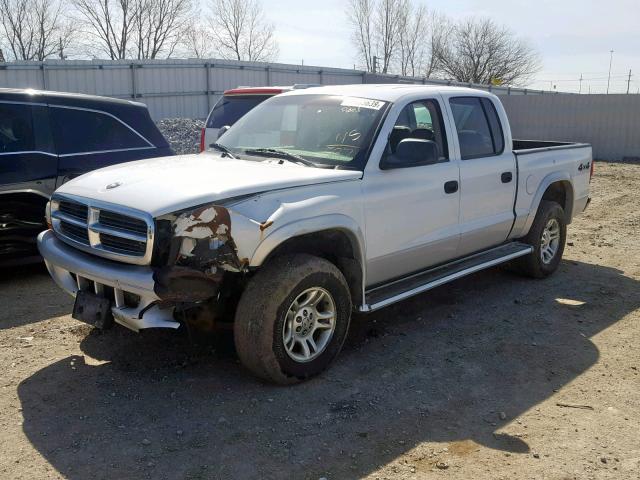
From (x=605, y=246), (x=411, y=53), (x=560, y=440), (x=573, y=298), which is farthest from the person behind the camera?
(x=411, y=53)

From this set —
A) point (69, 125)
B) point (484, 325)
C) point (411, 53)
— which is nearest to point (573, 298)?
point (484, 325)

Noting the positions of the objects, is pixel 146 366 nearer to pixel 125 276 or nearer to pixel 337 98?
pixel 125 276

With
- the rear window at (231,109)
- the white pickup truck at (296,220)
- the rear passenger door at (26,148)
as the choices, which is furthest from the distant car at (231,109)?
the white pickup truck at (296,220)

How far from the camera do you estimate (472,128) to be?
18.6ft

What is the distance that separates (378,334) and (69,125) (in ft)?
12.9

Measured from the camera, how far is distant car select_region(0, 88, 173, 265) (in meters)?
5.97

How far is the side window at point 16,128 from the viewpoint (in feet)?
19.9

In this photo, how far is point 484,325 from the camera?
5.34 m

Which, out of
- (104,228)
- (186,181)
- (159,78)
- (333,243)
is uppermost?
(159,78)

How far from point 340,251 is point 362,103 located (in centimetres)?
126

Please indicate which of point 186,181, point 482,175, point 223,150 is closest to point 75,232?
point 186,181

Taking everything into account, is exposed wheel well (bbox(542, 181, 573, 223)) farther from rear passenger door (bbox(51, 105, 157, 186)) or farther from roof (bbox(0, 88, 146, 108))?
roof (bbox(0, 88, 146, 108))

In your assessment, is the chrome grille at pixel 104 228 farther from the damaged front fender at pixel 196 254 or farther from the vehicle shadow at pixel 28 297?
the vehicle shadow at pixel 28 297

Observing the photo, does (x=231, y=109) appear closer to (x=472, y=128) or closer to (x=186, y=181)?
(x=472, y=128)
